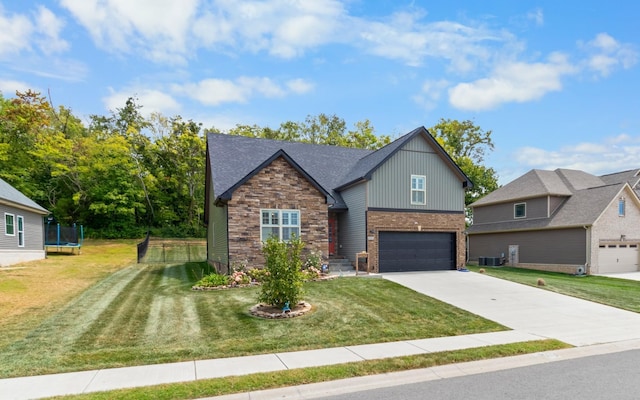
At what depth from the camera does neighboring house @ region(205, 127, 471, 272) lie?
15758 mm

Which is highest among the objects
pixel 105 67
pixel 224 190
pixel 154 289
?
pixel 105 67

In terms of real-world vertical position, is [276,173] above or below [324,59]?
below

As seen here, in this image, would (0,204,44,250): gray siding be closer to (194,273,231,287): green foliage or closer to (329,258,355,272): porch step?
(194,273,231,287): green foliage

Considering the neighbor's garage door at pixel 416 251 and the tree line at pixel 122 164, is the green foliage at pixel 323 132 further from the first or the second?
the neighbor's garage door at pixel 416 251

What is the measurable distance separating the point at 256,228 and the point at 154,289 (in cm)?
452

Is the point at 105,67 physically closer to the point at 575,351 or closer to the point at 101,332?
the point at 101,332

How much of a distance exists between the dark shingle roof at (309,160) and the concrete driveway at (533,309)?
234 inches

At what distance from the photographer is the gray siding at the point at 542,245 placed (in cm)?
2372

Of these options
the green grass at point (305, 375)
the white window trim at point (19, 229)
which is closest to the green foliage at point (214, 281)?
the green grass at point (305, 375)

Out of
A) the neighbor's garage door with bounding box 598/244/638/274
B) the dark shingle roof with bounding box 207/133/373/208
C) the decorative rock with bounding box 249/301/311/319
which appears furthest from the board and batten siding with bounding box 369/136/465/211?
the neighbor's garage door with bounding box 598/244/638/274

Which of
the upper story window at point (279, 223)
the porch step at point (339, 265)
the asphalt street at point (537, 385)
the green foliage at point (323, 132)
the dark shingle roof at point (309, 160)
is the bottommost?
the porch step at point (339, 265)

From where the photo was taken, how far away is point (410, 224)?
19.0 meters

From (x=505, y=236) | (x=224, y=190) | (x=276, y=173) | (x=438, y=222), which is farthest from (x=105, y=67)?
(x=505, y=236)

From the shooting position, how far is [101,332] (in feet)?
27.5
